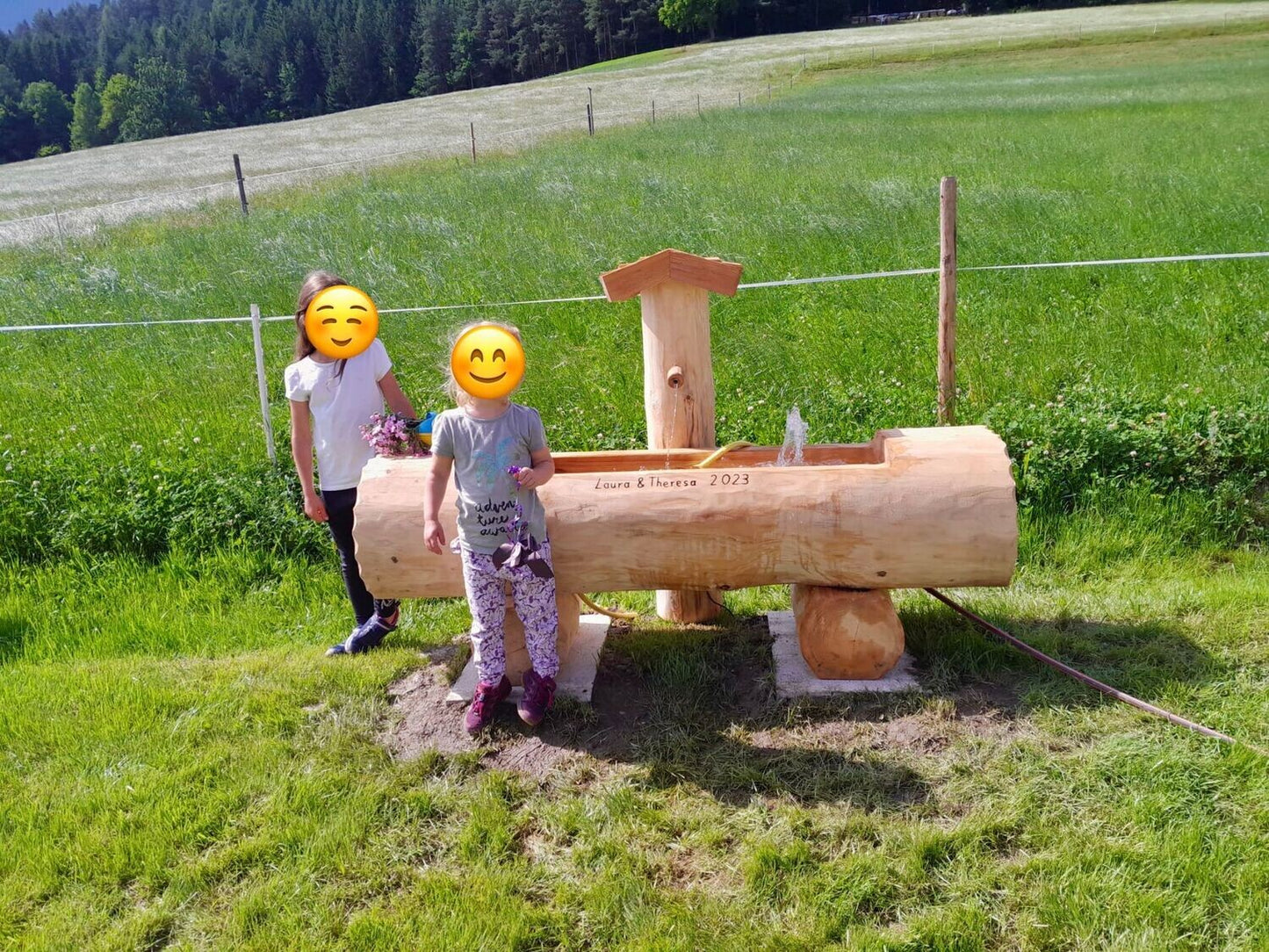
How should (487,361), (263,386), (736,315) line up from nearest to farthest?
1. (487,361)
2. (263,386)
3. (736,315)

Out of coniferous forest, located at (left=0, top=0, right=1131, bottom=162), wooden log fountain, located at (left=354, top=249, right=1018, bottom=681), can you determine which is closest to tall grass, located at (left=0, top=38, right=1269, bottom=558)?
wooden log fountain, located at (left=354, top=249, right=1018, bottom=681)

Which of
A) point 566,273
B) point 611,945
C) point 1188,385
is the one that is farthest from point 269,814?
point 566,273

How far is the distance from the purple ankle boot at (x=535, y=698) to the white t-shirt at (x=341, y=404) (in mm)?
1085

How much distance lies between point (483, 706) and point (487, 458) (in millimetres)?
995

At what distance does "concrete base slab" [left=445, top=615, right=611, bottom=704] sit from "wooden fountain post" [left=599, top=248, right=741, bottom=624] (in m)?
0.89

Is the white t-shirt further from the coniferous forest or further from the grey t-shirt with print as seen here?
the coniferous forest

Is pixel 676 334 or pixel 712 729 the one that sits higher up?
pixel 676 334

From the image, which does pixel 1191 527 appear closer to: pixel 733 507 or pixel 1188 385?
pixel 1188 385

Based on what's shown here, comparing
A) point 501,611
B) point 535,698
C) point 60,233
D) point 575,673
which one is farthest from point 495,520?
point 60,233

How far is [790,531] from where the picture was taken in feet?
12.3

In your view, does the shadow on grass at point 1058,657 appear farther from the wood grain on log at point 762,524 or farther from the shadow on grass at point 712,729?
the shadow on grass at point 712,729

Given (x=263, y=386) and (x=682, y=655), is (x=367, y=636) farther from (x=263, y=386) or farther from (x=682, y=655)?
(x=263, y=386)

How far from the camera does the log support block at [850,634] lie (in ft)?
12.7

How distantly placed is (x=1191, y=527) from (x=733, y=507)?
2.87 m
